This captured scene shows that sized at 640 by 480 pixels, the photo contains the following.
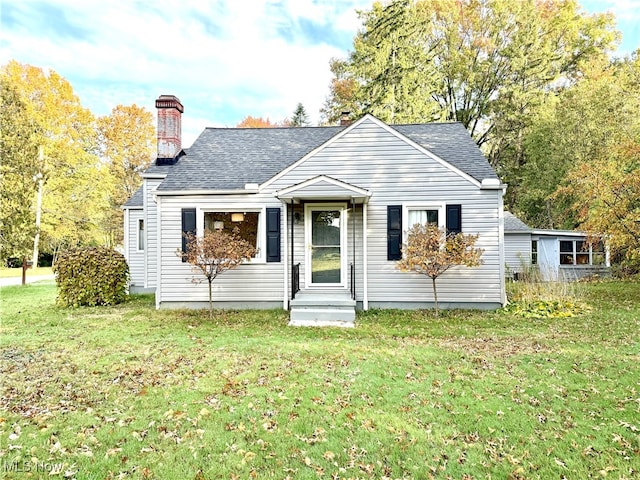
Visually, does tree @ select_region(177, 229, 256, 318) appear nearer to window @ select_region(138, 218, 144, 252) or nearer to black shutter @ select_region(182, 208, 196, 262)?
black shutter @ select_region(182, 208, 196, 262)

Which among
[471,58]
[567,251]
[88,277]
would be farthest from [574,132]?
[88,277]

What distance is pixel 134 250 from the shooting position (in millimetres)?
13016

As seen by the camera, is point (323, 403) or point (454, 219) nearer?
point (323, 403)

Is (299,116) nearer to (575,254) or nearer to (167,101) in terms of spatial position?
(167,101)

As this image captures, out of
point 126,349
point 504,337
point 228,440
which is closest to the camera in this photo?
point 228,440

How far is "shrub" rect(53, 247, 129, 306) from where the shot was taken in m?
→ 9.84

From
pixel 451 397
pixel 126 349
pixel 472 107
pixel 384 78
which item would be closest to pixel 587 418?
pixel 451 397

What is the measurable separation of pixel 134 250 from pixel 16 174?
20.3 feet

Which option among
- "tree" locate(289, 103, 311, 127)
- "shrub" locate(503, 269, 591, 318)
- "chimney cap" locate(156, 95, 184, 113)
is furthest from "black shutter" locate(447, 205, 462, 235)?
"tree" locate(289, 103, 311, 127)

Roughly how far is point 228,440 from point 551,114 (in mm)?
23927

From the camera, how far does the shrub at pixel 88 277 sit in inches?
388

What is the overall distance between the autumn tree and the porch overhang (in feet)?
55.7

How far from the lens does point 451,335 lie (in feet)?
22.3

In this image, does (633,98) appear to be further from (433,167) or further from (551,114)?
(433,167)
